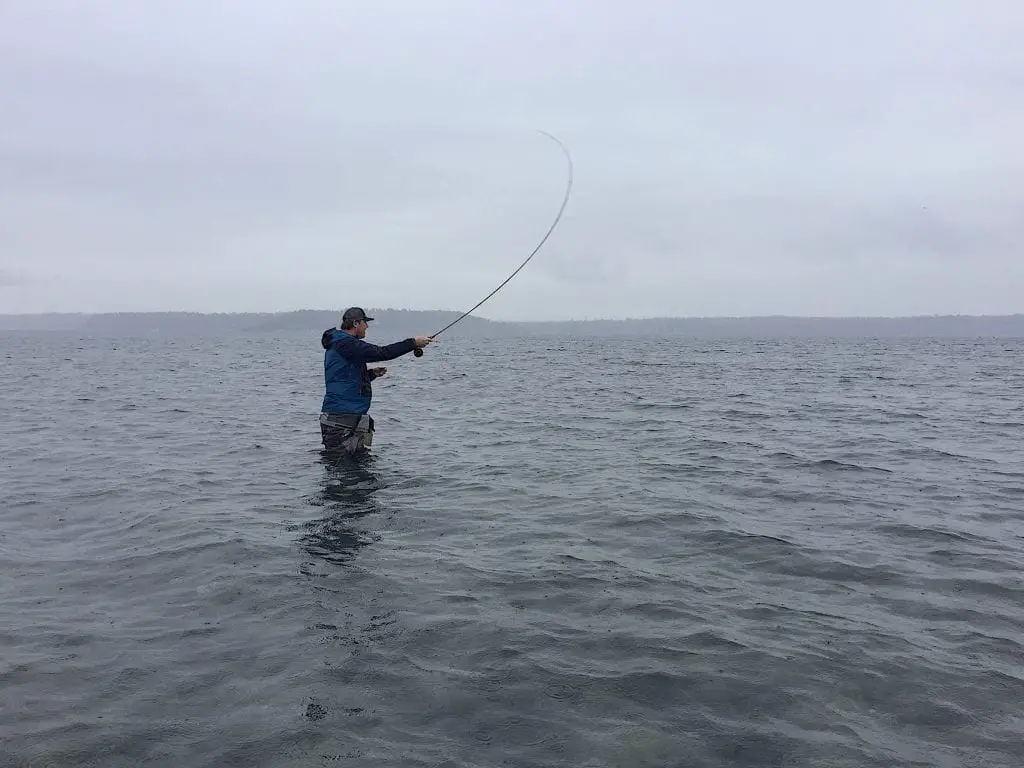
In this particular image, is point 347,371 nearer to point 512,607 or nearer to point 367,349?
point 367,349

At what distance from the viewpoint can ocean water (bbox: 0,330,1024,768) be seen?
4707 millimetres

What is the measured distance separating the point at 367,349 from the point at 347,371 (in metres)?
0.79

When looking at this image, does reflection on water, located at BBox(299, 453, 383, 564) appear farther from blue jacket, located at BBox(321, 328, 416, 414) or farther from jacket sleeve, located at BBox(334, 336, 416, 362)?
jacket sleeve, located at BBox(334, 336, 416, 362)

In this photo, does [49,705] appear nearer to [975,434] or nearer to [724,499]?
[724,499]

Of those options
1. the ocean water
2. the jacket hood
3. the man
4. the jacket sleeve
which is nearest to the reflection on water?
the ocean water

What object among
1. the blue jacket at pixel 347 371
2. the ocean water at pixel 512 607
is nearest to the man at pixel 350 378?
the blue jacket at pixel 347 371

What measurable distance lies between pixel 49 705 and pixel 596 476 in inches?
351

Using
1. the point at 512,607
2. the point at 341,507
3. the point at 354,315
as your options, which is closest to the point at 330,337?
the point at 354,315

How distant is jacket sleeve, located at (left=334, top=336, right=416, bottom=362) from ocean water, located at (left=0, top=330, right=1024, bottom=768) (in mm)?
2001

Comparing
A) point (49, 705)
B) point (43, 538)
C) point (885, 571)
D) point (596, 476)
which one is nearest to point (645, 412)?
point (596, 476)

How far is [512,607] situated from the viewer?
668 centimetres

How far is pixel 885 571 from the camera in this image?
7719 millimetres

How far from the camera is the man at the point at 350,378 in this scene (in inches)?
472

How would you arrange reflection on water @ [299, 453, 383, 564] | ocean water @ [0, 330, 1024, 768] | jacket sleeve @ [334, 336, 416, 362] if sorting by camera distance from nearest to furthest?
ocean water @ [0, 330, 1024, 768], reflection on water @ [299, 453, 383, 564], jacket sleeve @ [334, 336, 416, 362]
